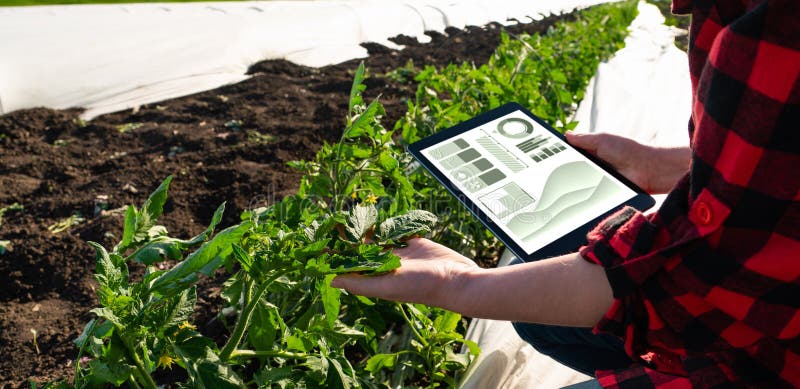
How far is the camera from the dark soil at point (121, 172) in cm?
187

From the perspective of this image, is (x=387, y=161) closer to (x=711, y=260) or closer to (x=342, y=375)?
(x=342, y=375)

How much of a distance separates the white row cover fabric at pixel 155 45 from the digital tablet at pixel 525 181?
9.32ft

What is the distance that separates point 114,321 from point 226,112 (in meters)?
2.78

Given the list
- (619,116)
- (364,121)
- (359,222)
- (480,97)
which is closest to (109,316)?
(359,222)

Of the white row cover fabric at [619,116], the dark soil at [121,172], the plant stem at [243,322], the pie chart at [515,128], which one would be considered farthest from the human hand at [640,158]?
the plant stem at [243,322]

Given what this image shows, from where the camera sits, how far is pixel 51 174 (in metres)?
2.77

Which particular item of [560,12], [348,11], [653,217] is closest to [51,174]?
[653,217]

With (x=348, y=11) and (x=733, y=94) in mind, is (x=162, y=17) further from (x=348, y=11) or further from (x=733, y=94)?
(x=733, y=94)

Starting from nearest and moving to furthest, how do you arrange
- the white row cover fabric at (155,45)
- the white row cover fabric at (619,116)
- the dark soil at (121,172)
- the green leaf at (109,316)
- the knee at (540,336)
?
the green leaf at (109,316)
the knee at (540,336)
the white row cover fabric at (619,116)
the dark soil at (121,172)
the white row cover fabric at (155,45)

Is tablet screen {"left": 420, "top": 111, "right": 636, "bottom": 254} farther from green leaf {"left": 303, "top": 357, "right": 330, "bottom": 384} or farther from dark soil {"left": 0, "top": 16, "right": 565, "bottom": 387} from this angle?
dark soil {"left": 0, "top": 16, "right": 565, "bottom": 387}

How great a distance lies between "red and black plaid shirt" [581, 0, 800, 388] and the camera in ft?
2.41

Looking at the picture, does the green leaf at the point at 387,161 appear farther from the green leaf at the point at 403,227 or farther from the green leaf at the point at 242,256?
the green leaf at the point at 242,256

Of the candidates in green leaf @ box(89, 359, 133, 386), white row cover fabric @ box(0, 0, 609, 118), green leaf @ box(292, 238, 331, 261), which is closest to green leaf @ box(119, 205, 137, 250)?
green leaf @ box(89, 359, 133, 386)

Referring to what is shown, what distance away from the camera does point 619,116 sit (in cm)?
346
